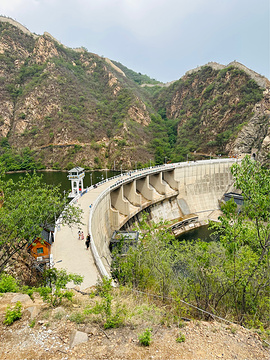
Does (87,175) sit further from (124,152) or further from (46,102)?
(46,102)

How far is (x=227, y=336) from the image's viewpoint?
6.61 m

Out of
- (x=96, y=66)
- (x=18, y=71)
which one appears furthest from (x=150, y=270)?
(x=96, y=66)

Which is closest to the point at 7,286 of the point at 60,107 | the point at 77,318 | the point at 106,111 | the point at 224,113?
the point at 77,318

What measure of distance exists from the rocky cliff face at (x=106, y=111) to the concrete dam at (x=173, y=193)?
23.4 metres

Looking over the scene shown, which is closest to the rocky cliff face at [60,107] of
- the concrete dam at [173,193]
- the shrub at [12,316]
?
the concrete dam at [173,193]

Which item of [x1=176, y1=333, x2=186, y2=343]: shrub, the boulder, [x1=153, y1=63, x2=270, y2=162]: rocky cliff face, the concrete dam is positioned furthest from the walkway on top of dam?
[x1=153, y1=63, x2=270, y2=162]: rocky cliff face

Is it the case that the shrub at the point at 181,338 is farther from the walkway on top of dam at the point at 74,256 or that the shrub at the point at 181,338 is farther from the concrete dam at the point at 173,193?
the concrete dam at the point at 173,193

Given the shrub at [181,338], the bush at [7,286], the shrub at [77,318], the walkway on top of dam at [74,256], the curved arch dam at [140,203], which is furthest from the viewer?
the curved arch dam at [140,203]

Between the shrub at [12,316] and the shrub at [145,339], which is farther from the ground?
the shrub at [12,316]

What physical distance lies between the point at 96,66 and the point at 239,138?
9789 cm

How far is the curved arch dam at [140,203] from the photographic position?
16922 mm

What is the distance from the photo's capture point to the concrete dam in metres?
34.2

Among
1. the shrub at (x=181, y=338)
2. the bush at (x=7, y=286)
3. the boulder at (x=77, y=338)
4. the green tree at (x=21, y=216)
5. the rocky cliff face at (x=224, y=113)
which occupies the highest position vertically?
the rocky cliff face at (x=224, y=113)

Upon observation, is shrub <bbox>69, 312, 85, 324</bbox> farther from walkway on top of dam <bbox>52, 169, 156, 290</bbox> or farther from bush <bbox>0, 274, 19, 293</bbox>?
walkway on top of dam <bbox>52, 169, 156, 290</bbox>
